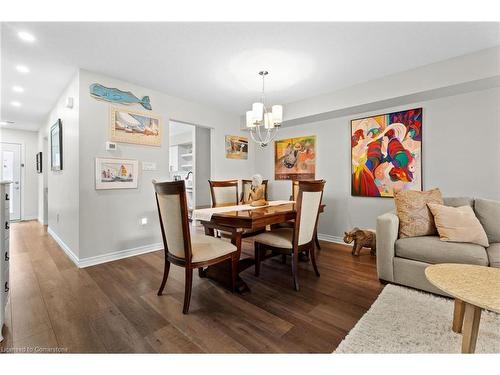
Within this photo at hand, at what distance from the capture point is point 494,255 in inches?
70.7

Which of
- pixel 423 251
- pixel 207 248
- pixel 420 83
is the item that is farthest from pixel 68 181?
pixel 420 83

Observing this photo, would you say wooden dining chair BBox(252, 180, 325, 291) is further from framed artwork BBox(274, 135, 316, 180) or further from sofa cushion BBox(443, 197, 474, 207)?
framed artwork BBox(274, 135, 316, 180)

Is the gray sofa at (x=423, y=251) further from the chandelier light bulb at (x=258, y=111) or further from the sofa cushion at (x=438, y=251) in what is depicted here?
the chandelier light bulb at (x=258, y=111)

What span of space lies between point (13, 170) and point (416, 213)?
8080 mm

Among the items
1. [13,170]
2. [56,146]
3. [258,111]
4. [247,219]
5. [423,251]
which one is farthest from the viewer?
[13,170]

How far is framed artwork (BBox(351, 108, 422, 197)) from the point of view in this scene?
2.98m

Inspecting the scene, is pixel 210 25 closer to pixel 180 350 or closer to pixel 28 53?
pixel 28 53

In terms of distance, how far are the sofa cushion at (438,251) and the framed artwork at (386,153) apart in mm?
1189

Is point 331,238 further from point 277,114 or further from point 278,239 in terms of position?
point 277,114

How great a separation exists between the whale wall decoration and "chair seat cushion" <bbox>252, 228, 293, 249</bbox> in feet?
8.21

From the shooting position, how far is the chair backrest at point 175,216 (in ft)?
5.40

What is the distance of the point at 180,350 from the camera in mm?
1324
